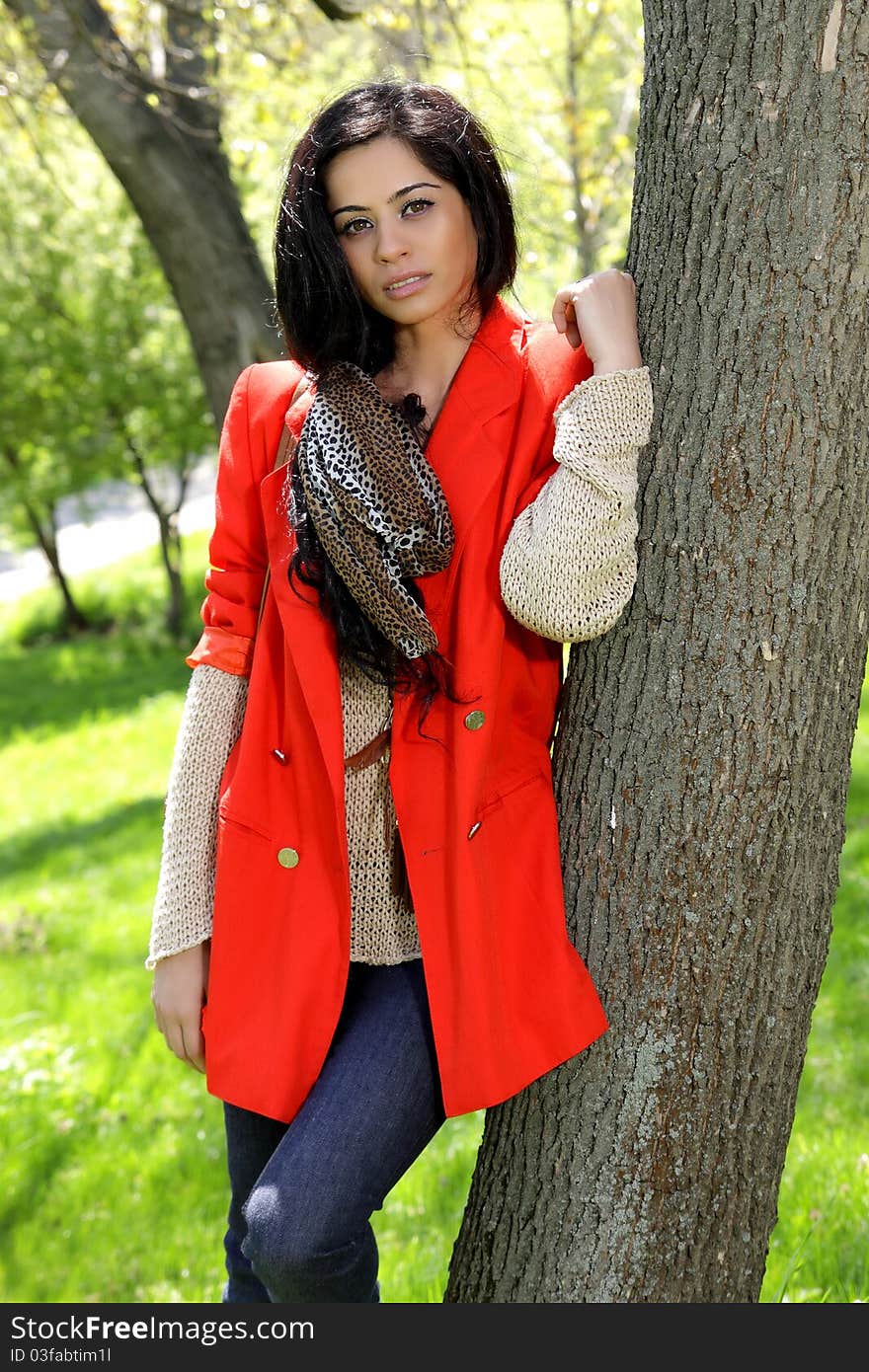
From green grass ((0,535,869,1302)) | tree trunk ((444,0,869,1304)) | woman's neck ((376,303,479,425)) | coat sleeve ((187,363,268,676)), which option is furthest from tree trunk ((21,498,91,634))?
tree trunk ((444,0,869,1304))

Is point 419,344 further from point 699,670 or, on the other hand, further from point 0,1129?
point 0,1129

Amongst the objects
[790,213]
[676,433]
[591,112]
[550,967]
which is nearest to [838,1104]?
[550,967]

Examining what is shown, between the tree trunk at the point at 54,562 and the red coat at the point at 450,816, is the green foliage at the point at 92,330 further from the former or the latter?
the red coat at the point at 450,816

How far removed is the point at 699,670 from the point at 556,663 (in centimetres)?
29

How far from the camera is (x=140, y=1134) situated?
3.97m

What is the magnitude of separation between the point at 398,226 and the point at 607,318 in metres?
0.40

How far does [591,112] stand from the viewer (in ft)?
29.6

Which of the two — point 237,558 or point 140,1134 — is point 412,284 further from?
point 140,1134

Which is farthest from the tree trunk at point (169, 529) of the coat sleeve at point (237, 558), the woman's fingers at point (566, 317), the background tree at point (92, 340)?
the woman's fingers at point (566, 317)

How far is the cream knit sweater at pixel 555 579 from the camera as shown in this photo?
1.96 m

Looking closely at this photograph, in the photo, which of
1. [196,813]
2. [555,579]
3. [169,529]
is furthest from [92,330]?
[555,579]

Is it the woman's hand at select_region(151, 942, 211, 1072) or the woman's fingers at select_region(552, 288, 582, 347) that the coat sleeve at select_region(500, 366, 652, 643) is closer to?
the woman's fingers at select_region(552, 288, 582, 347)

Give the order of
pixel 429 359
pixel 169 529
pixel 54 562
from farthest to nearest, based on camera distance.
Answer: pixel 54 562, pixel 169 529, pixel 429 359

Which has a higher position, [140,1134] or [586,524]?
[586,524]
